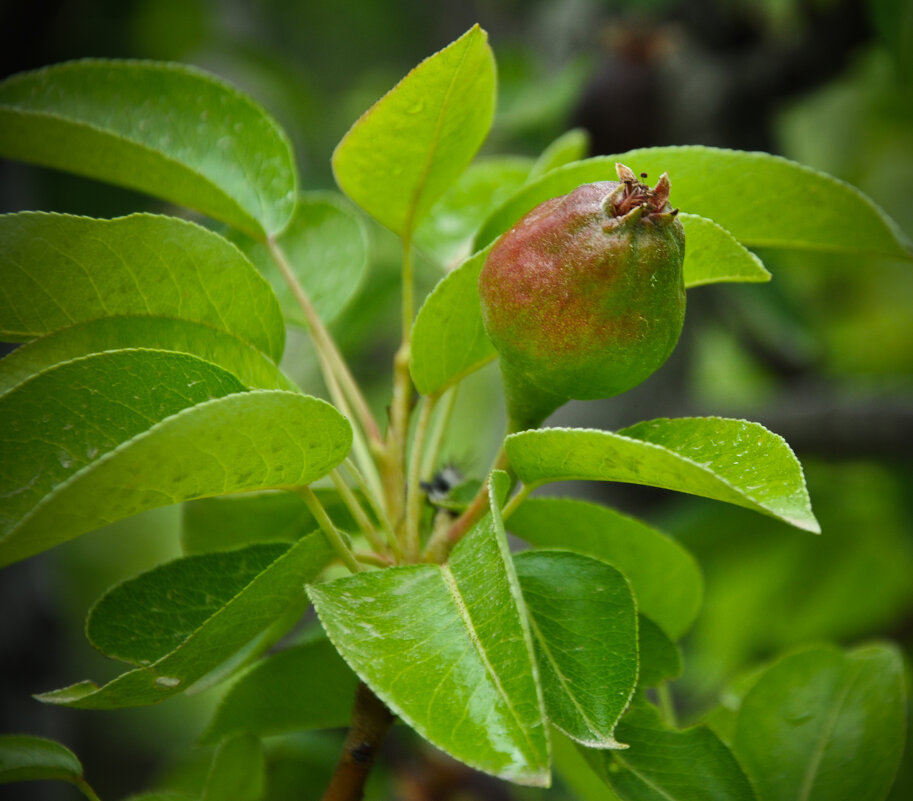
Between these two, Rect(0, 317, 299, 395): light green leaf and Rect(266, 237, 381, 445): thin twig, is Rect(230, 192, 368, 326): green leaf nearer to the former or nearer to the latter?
Rect(266, 237, 381, 445): thin twig

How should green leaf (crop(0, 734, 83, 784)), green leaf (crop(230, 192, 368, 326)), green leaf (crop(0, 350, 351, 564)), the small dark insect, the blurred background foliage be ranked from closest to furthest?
green leaf (crop(0, 350, 351, 564)), green leaf (crop(0, 734, 83, 784)), the small dark insect, green leaf (crop(230, 192, 368, 326)), the blurred background foliage

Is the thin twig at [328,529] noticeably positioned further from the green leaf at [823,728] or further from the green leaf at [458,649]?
the green leaf at [823,728]

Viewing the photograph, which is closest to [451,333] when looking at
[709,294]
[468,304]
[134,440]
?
[468,304]

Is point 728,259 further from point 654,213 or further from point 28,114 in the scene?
point 28,114

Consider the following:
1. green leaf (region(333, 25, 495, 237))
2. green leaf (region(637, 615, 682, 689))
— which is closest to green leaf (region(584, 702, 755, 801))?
green leaf (region(637, 615, 682, 689))

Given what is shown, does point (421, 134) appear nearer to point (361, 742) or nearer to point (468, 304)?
point (468, 304)

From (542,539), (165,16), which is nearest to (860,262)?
(165,16)

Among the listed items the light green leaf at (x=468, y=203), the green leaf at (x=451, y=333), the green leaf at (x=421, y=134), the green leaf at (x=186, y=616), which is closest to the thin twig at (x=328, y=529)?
the green leaf at (x=186, y=616)
